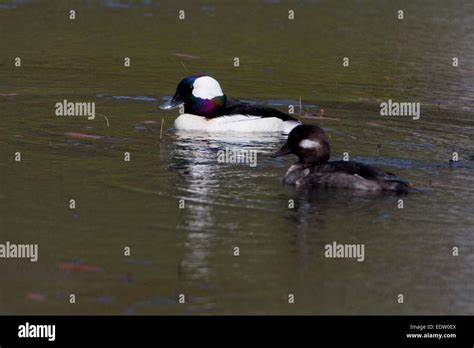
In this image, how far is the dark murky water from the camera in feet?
32.9

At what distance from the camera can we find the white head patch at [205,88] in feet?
59.3

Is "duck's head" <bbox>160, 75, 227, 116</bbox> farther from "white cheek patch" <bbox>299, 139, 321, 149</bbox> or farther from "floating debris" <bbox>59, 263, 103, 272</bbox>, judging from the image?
"floating debris" <bbox>59, 263, 103, 272</bbox>

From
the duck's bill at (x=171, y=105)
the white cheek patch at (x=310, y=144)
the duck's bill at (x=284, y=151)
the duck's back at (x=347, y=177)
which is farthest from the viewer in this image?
the duck's bill at (x=171, y=105)

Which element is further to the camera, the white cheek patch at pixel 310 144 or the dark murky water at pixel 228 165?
the white cheek patch at pixel 310 144

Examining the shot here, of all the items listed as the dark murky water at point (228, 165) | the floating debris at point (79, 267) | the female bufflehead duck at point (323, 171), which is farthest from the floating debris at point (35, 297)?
the female bufflehead duck at point (323, 171)

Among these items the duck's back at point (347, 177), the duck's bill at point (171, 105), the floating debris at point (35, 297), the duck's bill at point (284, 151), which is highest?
the duck's bill at point (171, 105)

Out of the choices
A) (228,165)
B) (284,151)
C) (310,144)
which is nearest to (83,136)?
(228,165)

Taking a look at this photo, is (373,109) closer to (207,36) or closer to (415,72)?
(415,72)

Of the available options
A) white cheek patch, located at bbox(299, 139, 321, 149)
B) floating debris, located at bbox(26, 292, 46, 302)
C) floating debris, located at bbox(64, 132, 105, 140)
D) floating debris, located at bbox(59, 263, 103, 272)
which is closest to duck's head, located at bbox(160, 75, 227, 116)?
floating debris, located at bbox(64, 132, 105, 140)

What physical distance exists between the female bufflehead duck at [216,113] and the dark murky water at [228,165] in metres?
0.34

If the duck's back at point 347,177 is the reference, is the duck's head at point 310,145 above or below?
above

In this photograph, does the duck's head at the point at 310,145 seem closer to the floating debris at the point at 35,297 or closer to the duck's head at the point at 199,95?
the duck's head at the point at 199,95

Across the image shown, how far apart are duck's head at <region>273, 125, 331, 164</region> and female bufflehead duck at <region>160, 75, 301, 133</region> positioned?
3.03 m

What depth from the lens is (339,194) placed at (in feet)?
43.2
